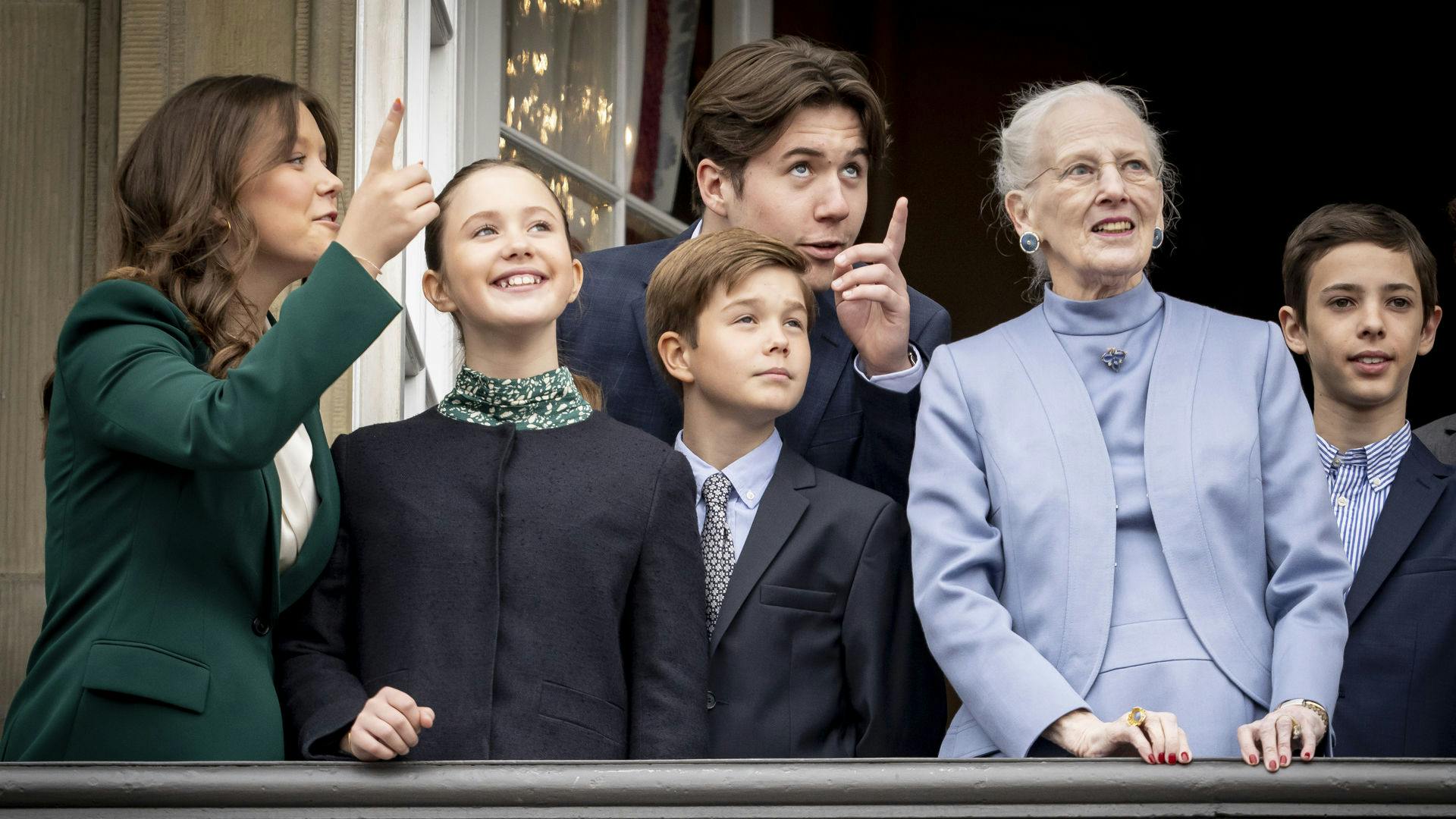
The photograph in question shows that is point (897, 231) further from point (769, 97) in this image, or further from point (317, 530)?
point (317, 530)

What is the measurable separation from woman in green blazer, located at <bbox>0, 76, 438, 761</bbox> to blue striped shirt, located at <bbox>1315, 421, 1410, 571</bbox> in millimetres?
1622

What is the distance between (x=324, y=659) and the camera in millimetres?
2467

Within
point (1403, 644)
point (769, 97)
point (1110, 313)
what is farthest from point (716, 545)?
point (1403, 644)

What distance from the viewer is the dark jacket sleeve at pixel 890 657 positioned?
2.62 meters

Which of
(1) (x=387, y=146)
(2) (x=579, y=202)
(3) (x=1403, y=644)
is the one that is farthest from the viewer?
(2) (x=579, y=202)

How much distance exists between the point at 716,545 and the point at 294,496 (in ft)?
2.15

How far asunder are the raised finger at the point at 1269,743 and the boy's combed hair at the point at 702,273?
3.47 ft

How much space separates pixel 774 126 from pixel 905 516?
873mm

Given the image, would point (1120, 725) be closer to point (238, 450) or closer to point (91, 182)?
point (238, 450)

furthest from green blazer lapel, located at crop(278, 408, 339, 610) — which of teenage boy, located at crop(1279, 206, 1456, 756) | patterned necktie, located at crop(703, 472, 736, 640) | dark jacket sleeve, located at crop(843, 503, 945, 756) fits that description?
teenage boy, located at crop(1279, 206, 1456, 756)

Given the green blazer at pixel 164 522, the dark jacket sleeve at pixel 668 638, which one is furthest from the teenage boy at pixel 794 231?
the green blazer at pixel 164 522

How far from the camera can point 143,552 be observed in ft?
7.39

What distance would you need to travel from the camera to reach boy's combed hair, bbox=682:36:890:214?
3.31 meters

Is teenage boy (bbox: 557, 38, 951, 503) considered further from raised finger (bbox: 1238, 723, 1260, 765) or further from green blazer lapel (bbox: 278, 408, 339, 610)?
raised finger (bbox: 1238, 723, 1260, 765)
